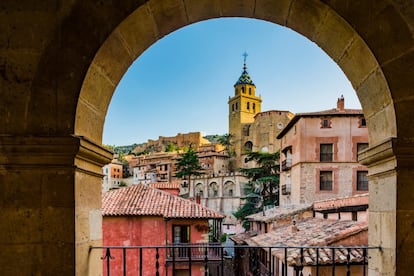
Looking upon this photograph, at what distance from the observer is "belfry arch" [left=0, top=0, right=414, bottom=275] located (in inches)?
62.9

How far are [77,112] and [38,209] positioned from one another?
55cm

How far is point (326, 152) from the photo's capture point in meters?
19.1

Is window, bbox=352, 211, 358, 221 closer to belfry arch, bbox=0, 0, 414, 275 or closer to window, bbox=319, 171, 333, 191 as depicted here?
belfry arch, bbox=0, 0, 414, 275

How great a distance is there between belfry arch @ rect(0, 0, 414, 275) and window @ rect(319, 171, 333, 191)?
725 inches

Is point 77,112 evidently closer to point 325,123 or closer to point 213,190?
point 325,123

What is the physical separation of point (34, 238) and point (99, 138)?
65 cm

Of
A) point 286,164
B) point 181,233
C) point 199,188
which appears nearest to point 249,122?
point 199,188

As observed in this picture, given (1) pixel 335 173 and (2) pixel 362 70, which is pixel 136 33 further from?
(1) pixel 335 173

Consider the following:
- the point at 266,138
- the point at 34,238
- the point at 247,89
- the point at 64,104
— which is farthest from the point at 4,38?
the point at 247,89

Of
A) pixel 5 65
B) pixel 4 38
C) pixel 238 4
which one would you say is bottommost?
pixel 5 65

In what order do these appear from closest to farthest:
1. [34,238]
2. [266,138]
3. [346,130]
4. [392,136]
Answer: [34,238]
[392,136]
[346,130]
[266,138]

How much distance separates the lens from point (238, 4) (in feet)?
6.41

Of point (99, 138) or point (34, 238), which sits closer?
point (34, 238)

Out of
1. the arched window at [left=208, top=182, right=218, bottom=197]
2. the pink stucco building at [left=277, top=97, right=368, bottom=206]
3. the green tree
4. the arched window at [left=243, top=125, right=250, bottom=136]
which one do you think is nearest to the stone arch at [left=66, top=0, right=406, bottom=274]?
the pink stucco building at [left=277, top=97, right=368, bottom=206]
